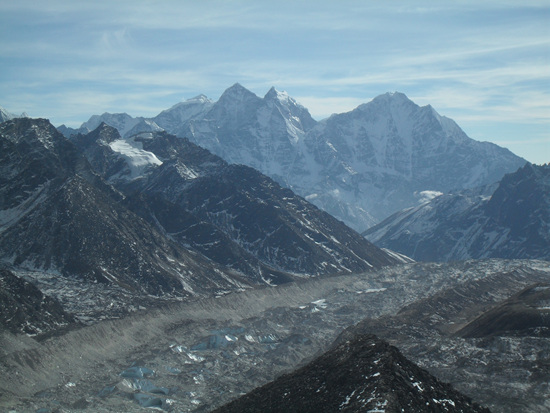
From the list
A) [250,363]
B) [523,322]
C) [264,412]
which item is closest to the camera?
[264,412]

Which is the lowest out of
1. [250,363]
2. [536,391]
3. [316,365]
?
[250,363]

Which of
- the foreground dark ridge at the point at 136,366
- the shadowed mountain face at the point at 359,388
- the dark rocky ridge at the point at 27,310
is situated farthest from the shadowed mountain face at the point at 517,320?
the dark rocky ridge at the point at 27,310

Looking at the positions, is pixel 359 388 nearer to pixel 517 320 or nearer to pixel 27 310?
pixel 517 320

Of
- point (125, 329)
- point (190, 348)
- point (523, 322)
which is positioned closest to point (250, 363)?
point (190, 348)

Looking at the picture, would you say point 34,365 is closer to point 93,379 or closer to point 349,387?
point 93,379

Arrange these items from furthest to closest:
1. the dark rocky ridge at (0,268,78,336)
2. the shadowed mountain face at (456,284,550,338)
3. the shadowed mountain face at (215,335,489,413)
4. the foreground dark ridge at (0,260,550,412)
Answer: the dark rocky ridge at (0,268,78,336)
the shadowed mountain face at (456,284,550,338)
the foreground dark ridge at (0,260,550,412)
the shadowed mountain face at (215,335,489,413)

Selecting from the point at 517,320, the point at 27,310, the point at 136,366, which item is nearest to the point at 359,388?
the point at 136,366

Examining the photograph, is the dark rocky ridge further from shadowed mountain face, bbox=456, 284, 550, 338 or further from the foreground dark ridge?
shadowed mountain face, bbox=456, 284, 550, 338

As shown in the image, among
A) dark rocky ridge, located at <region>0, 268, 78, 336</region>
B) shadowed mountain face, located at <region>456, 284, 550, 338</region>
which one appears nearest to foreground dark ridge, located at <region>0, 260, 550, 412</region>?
dark rocky ridge, located at <region>0, 268, 78, 336</region>
